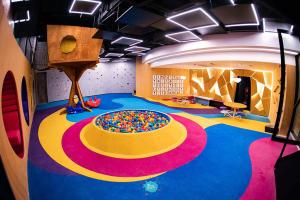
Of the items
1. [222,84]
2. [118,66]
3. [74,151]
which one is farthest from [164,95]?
[74,151]

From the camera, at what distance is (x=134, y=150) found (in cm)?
539

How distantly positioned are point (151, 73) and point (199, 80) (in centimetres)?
437

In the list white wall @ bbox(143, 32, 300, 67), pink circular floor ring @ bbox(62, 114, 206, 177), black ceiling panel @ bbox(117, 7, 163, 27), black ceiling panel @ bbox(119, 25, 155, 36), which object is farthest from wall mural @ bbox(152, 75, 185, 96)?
black ceiling panel @ bbox(117, 7, 163, 27)

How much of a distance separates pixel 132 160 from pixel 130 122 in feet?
7.38

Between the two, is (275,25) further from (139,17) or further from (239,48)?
(139,17)

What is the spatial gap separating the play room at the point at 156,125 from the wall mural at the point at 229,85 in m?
0.08

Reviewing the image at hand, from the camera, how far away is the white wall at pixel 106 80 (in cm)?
1827

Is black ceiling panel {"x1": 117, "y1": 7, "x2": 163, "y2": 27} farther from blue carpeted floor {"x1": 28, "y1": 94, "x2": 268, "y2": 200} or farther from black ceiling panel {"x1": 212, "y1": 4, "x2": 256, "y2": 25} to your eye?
blue carpeted floor {"x1": 28, "y1": 94, "x2": 268, "y2": 200}

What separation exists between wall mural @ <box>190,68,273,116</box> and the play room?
84 mm

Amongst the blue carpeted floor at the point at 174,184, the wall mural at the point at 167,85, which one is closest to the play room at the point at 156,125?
the blue carpeted floor at the point at 174,184

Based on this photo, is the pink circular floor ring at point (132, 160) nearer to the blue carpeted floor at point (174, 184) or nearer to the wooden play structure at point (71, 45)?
the blue carpeted floor at point (174, 184)

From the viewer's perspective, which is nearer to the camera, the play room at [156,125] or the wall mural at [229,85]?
the play room at [156,125]

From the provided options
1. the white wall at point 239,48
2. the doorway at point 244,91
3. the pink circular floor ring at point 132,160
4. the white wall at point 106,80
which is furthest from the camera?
the white wall at point 106,80

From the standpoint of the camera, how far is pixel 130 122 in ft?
23.1
